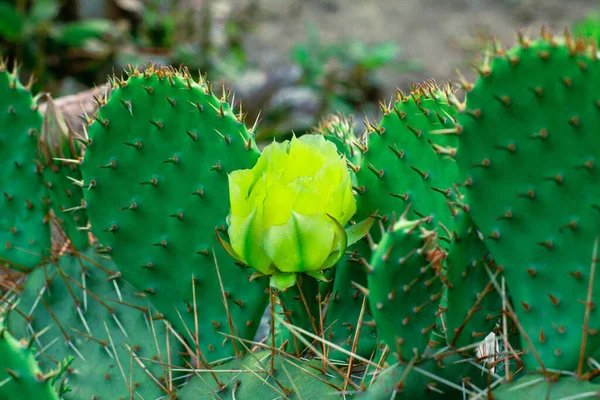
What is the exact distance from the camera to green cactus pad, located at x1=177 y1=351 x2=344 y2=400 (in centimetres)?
90

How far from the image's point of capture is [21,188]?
4.33 ft

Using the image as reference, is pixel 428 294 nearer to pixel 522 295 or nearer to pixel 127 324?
pixel 522 295

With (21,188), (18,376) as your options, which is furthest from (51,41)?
(18,376)

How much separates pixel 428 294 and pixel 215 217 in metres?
Result: 0.38

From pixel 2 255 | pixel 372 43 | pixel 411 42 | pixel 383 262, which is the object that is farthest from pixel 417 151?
pixel 411 42

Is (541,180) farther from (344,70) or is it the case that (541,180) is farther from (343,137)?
(344,70)

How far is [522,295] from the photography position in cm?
82

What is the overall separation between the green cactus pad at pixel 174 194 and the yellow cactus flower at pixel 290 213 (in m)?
0.13

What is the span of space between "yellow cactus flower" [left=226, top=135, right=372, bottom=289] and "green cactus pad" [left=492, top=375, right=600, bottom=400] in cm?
25

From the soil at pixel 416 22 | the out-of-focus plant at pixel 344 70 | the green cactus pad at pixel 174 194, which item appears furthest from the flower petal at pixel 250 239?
the soil at pixel 416 22

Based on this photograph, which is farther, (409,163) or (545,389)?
(409,163)

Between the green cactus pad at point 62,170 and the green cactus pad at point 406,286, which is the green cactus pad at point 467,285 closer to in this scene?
the green cactus pad at point 406,286

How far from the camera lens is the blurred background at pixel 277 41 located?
3900 millimetres

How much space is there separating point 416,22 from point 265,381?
5338mm
